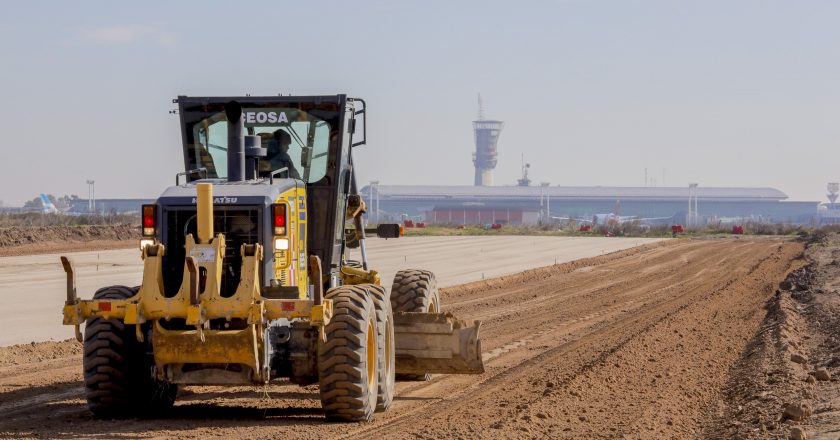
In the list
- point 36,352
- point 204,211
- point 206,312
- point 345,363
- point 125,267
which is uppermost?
point 204,211

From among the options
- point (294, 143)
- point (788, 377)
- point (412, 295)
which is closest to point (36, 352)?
point (412, 295)

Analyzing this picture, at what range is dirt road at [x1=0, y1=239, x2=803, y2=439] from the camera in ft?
35.9

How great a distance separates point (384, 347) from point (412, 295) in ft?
9.89

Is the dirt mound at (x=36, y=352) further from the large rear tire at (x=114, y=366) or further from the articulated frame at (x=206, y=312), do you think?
the articulated frame at (x=206, y=312)

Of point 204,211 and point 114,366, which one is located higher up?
point 204,211

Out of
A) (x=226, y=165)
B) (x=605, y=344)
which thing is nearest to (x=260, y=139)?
(x=226, y=165)

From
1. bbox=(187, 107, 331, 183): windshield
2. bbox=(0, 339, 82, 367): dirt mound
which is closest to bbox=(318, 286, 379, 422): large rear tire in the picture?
bbox=(187, 107, 331, 183): windshield

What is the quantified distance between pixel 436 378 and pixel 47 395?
4776 mm

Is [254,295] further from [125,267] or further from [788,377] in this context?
[125,267]

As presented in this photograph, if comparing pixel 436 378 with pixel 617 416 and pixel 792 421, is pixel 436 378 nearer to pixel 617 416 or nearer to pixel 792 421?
pixel 617 416

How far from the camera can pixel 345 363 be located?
10812 mm

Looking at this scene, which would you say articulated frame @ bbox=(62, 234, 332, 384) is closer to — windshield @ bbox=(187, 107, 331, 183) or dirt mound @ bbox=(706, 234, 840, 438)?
windshield @ bbox=(187, 107, 331, 183)

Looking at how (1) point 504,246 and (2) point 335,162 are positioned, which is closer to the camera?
(2) point 335,162

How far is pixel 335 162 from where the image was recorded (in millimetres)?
12789
